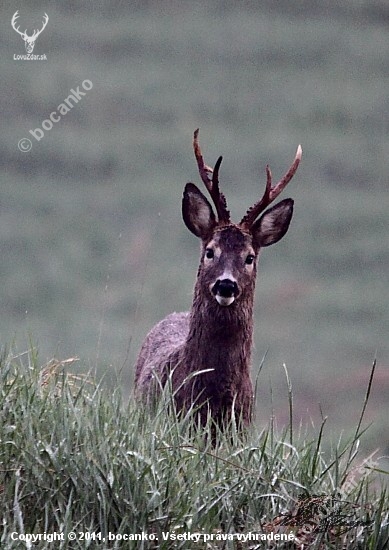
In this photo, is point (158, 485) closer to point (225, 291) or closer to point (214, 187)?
point (225, 291)

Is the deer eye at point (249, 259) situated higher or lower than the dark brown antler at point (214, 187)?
lower

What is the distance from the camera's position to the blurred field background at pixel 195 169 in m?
21.2

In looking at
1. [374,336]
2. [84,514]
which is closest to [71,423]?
[84,514]

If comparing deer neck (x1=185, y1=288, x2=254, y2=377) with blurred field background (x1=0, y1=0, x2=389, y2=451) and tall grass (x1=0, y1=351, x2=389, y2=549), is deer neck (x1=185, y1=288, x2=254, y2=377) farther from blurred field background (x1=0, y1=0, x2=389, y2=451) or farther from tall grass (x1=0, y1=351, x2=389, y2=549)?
blurred field background (x1=0, y1=0, x2=389, y2=451)

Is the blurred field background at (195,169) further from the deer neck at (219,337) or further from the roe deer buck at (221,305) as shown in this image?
the deer neck at (219,337)

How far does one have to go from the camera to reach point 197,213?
352 inches

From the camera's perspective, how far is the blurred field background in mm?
21250

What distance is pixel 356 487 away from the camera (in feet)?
21.4

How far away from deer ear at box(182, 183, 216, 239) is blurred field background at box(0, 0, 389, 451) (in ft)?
19.1

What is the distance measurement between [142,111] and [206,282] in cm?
2257
